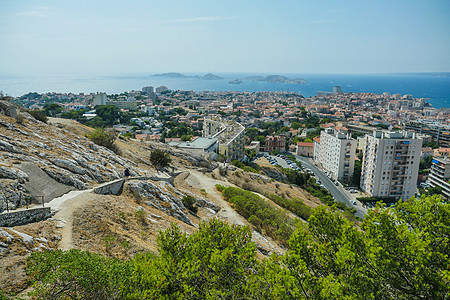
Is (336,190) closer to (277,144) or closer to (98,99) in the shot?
(277,144)

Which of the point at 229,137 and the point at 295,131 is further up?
the point at 229,137

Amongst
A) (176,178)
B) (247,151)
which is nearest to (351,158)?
(247,151)

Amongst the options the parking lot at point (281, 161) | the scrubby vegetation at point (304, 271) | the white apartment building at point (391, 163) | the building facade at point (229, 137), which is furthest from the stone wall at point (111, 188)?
the parking lot at point (281, 161)

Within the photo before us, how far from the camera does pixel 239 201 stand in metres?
18.1

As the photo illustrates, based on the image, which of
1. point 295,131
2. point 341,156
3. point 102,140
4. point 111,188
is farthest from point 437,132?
point 111,188

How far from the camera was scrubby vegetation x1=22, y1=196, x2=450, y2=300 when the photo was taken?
5598 millimetres

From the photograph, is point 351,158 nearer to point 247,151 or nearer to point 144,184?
point 247,151

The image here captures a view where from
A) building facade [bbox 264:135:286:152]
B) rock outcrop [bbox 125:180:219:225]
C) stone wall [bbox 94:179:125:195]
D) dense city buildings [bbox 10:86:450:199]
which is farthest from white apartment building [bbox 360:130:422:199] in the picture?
stone wall [bbox 94:179:125:195]

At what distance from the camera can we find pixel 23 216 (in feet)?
29.7

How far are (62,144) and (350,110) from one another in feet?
391

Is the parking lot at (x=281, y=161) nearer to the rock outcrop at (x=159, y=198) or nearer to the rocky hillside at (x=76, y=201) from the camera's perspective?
the rocky hillside at (x=76, y=201)

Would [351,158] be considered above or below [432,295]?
below

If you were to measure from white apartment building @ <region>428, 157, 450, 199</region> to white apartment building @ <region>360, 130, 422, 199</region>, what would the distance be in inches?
182

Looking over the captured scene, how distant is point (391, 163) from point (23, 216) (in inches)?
1538
